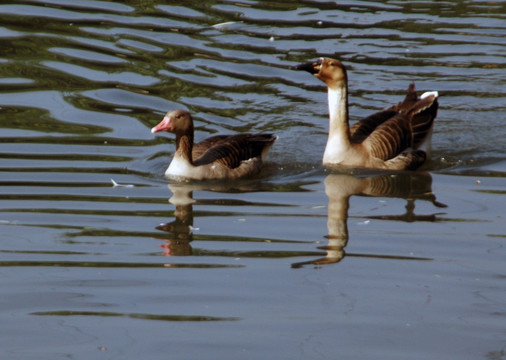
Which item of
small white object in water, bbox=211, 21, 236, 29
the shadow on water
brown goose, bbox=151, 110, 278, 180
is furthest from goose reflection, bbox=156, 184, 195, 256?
small white object in water, bbox=211, 21, 236, 29

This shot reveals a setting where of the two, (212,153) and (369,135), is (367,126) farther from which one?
(212,153)

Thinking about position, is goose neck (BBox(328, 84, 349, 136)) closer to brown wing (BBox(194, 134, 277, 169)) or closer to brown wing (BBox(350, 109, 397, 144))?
brown wing (BBox(350, 109, 397, 144))

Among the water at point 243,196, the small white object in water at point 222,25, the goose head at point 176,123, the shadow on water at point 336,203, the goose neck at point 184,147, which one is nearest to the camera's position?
the water at point 243,196

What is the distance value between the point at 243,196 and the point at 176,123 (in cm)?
143

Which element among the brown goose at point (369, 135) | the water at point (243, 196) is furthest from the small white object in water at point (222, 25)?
the brown goose at point (369, 135)

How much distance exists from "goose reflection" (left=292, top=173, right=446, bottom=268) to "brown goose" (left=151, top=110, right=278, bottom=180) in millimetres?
1115

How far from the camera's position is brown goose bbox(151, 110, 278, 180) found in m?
11.8

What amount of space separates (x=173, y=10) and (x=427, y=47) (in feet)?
17.7

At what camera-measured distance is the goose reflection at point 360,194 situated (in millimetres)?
8672

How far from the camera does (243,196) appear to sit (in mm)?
11070

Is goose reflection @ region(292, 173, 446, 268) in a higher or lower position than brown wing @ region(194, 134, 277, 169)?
lower

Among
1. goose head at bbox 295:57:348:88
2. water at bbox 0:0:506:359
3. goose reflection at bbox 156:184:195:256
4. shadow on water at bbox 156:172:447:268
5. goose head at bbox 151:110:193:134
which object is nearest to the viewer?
water at bbox 0:0:506:359

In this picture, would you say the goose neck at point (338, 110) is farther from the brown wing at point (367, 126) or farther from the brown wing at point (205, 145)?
the brown wing at point (205, 145)

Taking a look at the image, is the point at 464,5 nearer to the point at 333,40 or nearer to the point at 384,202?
the point at 333,40
